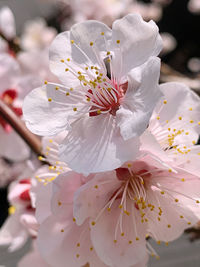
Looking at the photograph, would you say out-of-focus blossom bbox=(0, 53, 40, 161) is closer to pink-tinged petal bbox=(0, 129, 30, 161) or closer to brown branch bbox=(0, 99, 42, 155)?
pink-tinged petal bbox=(0, 129, 30, 161)

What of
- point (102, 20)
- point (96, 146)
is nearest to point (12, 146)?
point (96, 146)

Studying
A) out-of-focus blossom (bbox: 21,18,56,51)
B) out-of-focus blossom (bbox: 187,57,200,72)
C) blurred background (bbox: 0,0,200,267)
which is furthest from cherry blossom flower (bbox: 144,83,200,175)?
out-of-focus blossom (bbox: 187,57,200,72)

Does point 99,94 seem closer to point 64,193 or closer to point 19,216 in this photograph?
point 64,193

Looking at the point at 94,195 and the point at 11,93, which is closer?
the point at 94,195

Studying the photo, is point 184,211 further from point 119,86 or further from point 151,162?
point 119,86

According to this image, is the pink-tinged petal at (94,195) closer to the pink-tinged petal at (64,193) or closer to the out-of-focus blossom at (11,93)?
the pink-tinged petal at (64,193)

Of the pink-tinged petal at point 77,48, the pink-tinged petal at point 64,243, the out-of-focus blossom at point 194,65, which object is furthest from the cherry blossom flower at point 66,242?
the out-of-focus blossom at point 194,65

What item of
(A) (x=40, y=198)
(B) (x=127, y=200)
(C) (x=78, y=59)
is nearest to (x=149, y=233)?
(B) (x=127, y=200)
